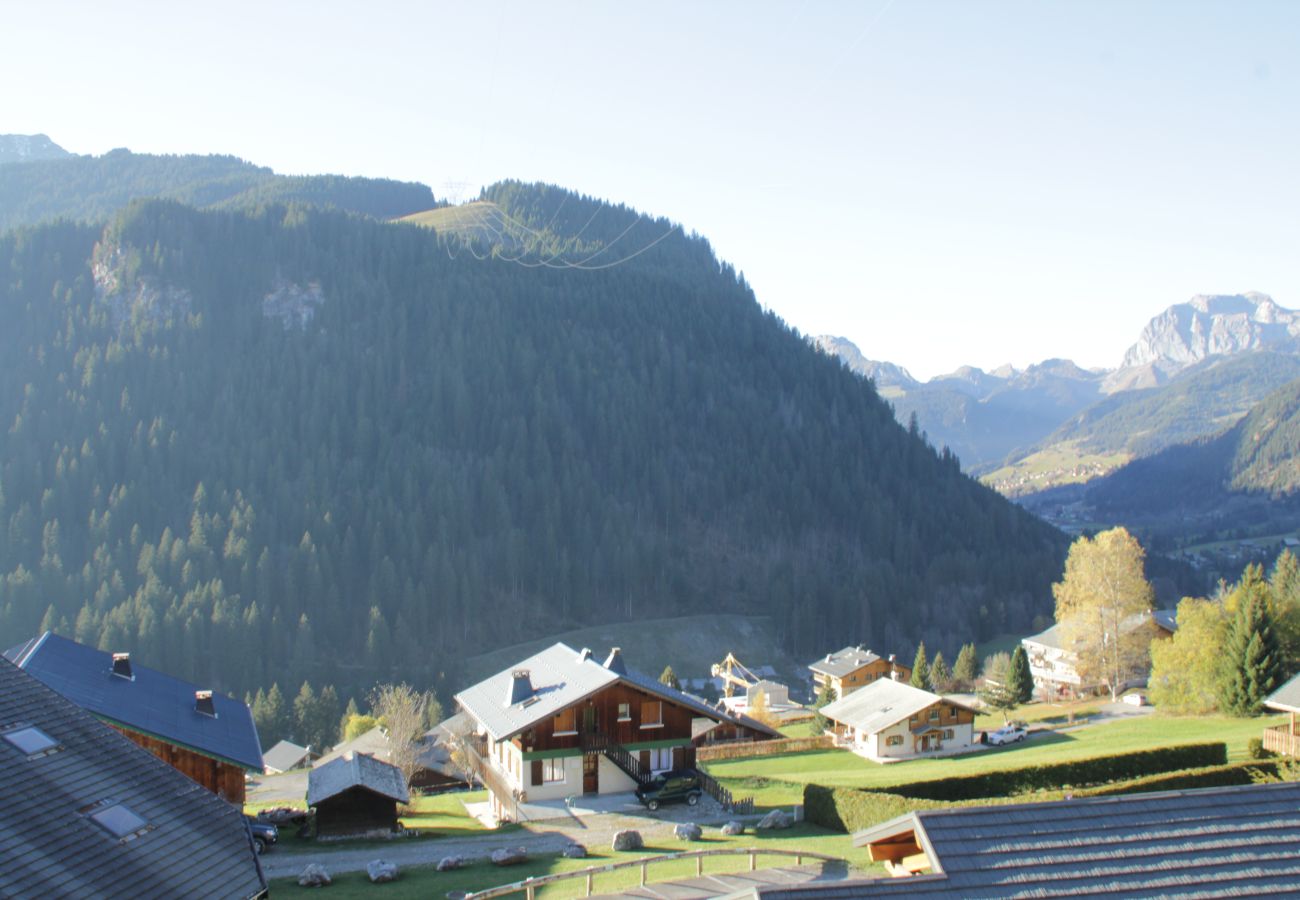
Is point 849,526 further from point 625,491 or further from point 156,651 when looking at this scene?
point 156,651

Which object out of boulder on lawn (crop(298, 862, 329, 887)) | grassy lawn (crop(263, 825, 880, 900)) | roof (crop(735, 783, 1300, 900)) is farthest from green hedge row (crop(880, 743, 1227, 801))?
roof (crop(735, 783, 1300, 900))

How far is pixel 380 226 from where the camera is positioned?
651 feet

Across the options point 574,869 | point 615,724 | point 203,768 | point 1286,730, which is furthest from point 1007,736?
point 203,768

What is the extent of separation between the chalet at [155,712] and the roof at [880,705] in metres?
35.8

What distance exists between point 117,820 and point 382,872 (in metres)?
12.8

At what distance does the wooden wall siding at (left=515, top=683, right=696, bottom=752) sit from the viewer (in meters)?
42.9

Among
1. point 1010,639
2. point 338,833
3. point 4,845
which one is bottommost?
point 1010,639

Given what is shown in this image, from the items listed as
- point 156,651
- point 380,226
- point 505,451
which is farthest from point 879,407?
point 156,651

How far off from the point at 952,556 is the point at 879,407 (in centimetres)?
5059

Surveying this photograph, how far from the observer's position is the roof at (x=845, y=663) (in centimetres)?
9700

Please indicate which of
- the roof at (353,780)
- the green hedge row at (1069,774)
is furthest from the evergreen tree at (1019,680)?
the roof at (353,780)

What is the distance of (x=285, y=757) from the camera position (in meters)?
78.6

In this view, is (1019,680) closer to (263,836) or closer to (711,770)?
(711,770)

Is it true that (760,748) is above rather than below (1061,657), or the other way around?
above
